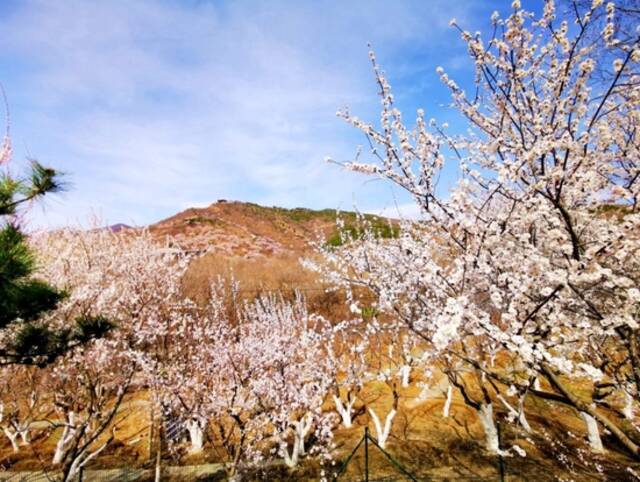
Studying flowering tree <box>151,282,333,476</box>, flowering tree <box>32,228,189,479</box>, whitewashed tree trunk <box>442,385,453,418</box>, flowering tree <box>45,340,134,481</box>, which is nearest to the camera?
flowering tree <box>45,340,134,481</box>

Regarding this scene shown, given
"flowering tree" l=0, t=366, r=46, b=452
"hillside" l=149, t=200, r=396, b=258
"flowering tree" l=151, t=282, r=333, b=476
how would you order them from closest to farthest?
"flowering tree" l=151, t=282, r=333, b=476
"flowering tree" l=0, t=366, r=46, b=452
"hillside" l=149, t=200, r=396, b=258

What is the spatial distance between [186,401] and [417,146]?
1005 cm

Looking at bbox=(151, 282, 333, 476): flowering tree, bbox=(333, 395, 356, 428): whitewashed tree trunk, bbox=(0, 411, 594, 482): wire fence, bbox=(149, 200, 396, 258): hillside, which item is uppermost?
bbox=(149, 200, 396, 258): hillside

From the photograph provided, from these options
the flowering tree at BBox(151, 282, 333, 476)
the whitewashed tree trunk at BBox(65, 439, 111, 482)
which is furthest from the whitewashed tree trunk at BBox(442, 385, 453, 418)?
the whitewashed tree trunk at BBox(65, 439, 111, 482)

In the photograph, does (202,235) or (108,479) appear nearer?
(108,479)

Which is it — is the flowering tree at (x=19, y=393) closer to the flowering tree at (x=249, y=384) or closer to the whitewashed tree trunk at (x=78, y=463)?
the whitewashed tree trunk at (x=78, y=463)

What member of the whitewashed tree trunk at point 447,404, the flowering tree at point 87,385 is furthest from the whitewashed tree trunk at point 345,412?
the flowering tree at point 87,385

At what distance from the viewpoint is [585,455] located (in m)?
10.3

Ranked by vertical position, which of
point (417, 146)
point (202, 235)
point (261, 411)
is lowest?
point (261, 411)

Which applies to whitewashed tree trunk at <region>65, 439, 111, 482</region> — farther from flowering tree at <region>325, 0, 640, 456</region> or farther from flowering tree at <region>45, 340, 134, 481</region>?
flowering tree at <region>325, 0, 640, 456</region>

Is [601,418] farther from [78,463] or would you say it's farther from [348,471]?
[78,463]

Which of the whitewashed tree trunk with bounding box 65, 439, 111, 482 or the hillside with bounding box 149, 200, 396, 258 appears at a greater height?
the hillside with bounding box 149, 200, 396, 258

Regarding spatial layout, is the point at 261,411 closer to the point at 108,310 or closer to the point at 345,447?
the point at 345,447

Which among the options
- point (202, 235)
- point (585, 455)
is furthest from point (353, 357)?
point (202, 235)
